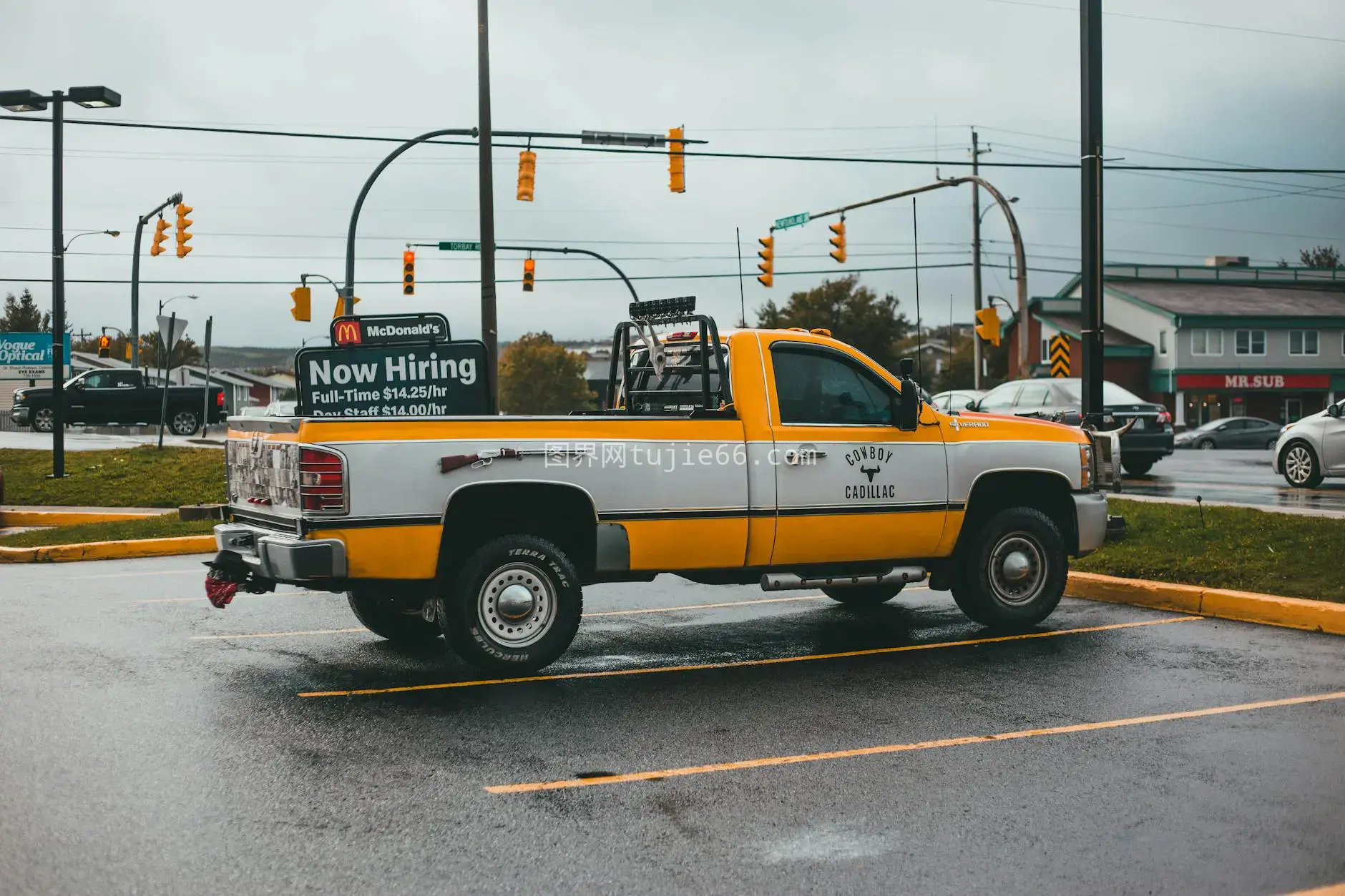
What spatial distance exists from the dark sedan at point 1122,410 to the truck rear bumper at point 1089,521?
11345 mm

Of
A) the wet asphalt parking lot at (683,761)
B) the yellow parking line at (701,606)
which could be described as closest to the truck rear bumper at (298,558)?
the wet asphalt parking lot at (683,761)

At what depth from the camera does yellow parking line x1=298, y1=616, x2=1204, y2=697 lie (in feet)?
23.8

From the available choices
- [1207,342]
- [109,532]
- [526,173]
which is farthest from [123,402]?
[1207,342]

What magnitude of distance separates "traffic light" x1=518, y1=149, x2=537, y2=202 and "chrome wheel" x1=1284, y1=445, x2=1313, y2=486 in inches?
535

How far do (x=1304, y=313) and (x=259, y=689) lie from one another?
6213 cm

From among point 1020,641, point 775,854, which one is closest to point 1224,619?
point 1020,641

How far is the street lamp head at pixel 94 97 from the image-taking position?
21594mm

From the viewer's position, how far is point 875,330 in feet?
240

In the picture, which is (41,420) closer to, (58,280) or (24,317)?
(58,280)

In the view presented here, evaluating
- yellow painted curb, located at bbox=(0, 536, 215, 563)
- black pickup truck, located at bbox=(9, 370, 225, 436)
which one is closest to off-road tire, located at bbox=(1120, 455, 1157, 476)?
yellow painted curb, located at bbox=(0, 536, 215, 563)

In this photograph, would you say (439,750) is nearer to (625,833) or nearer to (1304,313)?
(625,833)

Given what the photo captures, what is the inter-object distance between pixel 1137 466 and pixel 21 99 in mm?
19888

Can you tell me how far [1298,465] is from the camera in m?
20.0

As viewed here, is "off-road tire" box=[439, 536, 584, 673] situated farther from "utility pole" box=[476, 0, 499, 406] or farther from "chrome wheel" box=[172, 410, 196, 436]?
"chrome wheel" box=[172, 410, 196, 436]
